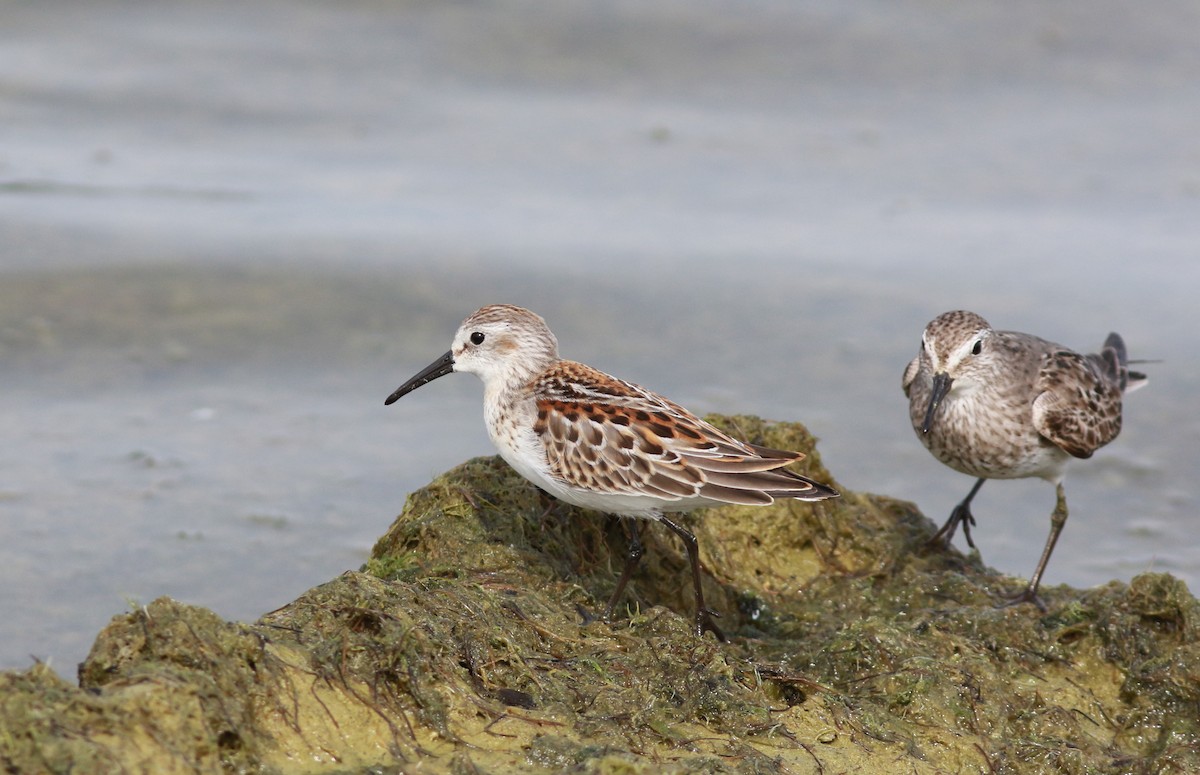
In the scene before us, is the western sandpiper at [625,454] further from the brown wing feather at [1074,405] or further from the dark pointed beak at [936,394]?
the brown wing feather at [1074,405]

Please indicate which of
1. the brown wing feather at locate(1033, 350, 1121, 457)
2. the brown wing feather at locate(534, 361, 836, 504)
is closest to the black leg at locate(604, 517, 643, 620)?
the brown wing feather at locate(534, 361, 836, 504)

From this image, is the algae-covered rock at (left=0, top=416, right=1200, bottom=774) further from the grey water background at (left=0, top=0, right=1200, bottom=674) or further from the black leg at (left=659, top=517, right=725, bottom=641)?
the grey water background at (left=0, top=0, right=1200, bottom=674)

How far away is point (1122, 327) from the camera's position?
9883mm

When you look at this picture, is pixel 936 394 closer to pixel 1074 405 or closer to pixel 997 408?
pixel 997 408

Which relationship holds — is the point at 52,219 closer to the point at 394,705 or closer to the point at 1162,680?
the point at 394,705

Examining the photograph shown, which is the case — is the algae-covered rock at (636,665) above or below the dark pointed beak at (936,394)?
below

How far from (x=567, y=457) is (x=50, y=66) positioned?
9.54 meters

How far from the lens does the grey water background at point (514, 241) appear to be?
7855 millimetres

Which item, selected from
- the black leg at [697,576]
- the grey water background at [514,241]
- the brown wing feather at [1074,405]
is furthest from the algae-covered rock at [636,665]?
the grey water background at [514,241]

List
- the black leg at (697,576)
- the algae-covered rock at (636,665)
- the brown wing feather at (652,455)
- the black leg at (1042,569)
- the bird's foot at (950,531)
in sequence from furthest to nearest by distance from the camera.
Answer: the bird's foot at (950,531), the black leg at (1042,569), the black leg at (697,576), the brown wing feather at (652,455), the algae-covered rock at (636,665)

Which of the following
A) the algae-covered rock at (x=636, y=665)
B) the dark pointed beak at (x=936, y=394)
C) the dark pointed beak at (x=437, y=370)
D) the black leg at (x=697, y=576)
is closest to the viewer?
the algae-covered rock at (x=636, y=665)

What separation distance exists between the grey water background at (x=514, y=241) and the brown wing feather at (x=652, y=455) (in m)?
1.96

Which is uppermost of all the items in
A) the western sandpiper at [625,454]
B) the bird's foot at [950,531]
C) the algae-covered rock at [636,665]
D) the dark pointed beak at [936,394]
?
the dark pointed beak at [936,394]

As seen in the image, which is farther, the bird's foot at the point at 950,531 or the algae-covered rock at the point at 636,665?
the bird's foot at the point at 950,531
